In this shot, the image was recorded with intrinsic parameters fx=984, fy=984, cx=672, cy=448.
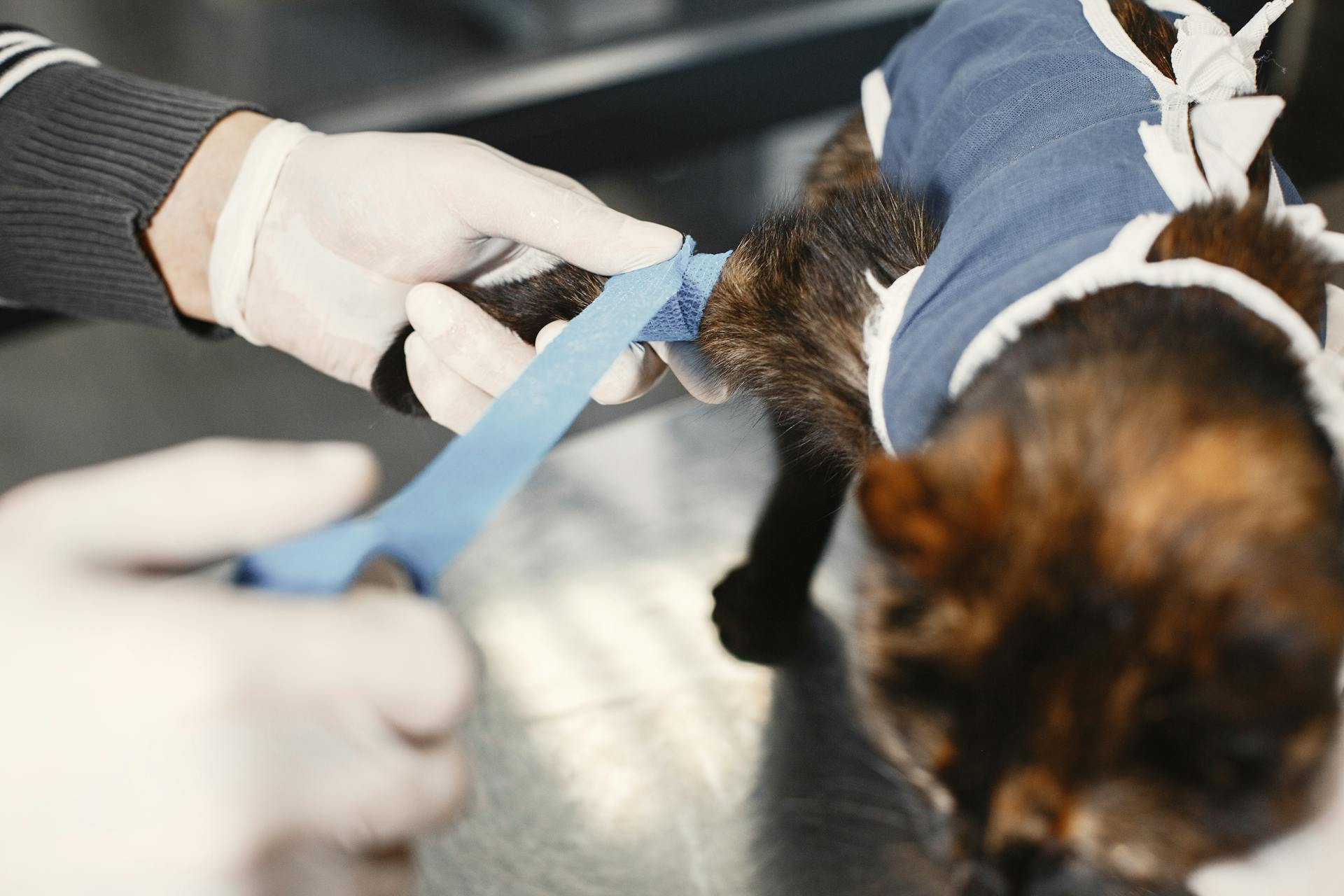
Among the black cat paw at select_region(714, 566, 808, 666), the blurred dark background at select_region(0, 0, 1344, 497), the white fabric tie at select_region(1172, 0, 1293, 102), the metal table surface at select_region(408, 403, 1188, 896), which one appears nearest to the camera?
the white fabric tie at select_region(1172, 0, 1293, 102)

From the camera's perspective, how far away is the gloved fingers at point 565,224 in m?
0.65

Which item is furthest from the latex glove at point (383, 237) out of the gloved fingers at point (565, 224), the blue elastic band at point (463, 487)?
the blue elastic band at point (463, 487)

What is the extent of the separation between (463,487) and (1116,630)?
272mm

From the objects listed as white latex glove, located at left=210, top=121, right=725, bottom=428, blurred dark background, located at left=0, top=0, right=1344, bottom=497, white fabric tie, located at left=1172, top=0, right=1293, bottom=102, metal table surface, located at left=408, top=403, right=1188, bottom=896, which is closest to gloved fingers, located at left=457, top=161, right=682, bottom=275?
white latex glove, located at left=210, top=121, right=725, bottom=428

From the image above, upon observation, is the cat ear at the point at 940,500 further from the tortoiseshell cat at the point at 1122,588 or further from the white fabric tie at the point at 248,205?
the white fabric tie at the point at 248,205

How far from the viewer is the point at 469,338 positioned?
0.71 metres

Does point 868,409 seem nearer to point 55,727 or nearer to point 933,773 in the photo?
point 933,773

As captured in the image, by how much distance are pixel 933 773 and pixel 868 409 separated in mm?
238

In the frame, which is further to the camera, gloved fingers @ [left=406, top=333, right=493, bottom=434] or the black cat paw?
the black cat paw

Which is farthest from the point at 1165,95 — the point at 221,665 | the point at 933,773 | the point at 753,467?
the point at 753,467

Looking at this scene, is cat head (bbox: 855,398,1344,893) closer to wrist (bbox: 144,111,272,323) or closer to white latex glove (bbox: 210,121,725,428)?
white latex glove (bbox: 210,121,725,428)

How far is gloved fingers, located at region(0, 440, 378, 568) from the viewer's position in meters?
0.37

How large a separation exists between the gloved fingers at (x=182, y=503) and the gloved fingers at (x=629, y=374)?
32 cm

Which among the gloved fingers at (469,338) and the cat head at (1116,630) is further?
the gloved fingers at (469,338)
